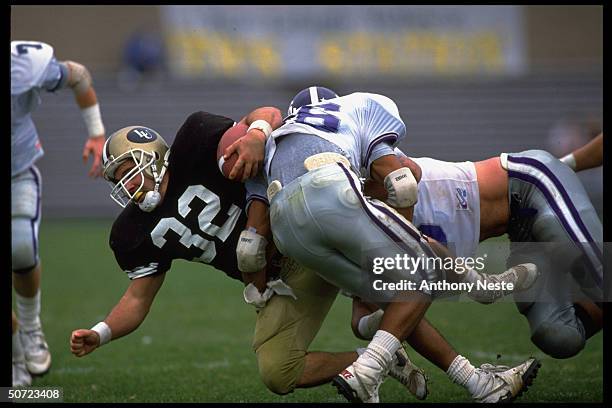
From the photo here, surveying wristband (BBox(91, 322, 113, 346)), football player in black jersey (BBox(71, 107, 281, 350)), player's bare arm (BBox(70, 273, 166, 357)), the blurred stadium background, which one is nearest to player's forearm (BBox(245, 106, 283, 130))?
football player in black jersey (BBox(71, 107, 281, 350))

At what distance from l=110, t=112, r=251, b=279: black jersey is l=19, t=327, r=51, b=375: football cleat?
120 centimetres

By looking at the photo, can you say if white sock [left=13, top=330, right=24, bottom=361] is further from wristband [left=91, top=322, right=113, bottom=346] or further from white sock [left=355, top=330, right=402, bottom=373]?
white sock [left=355, top=330, right=402, bottom=373]

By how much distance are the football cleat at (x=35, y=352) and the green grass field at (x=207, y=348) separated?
0.06 meters

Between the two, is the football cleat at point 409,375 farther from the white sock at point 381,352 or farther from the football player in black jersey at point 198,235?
the white sock at point 381,352

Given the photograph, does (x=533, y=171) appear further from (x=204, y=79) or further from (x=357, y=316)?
(x=204, y=79)

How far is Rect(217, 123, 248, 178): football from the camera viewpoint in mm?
3273

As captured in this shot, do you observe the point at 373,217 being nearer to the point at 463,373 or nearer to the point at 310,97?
the point at 310,97

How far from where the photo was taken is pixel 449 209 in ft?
11.6

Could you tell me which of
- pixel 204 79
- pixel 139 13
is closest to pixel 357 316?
pixel 204 79

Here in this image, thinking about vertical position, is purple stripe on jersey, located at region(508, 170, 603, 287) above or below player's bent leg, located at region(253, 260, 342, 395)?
above

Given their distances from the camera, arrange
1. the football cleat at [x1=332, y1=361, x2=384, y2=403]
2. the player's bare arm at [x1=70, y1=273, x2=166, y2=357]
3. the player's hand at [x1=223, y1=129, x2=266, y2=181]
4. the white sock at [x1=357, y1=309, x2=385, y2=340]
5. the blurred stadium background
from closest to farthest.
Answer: the football cleat at [x1=332, y1=361, x2=384, y2=403]
the player's hand at [x1=223, y1=129, x2=266, y2=181]
the player's bare arm at [x1=70, y1=273, x2=166, y2=357]
the white sock at [x1=357, y1=309, x2=385, y2=340]
the blurred stadium background

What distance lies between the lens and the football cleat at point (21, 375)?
14.3 ft

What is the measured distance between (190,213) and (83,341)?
598 mm

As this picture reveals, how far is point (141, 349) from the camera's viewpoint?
521 cm
